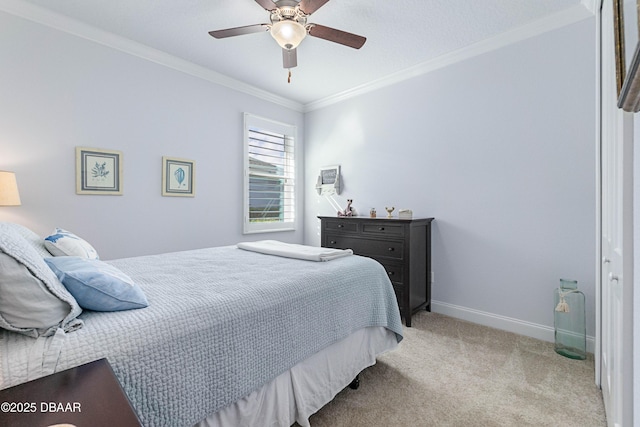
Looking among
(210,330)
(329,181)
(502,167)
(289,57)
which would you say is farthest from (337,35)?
(329,181)

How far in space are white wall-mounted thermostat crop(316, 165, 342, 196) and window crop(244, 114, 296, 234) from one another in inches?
17.9

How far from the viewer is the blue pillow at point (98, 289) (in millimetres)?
1028

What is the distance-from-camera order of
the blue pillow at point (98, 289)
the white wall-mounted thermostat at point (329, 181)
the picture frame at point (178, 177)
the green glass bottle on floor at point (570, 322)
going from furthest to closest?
the white wall-mounted thermostat at point (329, 181) < the picture frame at point (178, 177) < the green glass bottle on floor at point (570, 322) < the blue pillow at point (98, 289)

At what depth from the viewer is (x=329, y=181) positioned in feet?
13.9

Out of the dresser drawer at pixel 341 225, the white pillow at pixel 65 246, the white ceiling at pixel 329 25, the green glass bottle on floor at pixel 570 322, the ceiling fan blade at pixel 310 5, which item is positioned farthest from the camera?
the dresser drawer at pixel 341 225

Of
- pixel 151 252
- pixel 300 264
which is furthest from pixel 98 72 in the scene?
pixel 300 264

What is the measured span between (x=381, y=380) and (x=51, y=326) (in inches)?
69.9

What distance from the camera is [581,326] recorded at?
224 cm

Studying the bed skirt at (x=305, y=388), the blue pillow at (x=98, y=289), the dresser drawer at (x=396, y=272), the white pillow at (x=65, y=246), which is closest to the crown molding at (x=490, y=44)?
the dresser drawer at (x=396, y=272)

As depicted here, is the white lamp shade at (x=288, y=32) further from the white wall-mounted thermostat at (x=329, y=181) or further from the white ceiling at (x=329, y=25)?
the white wall-mounted thermostat at (x=329, y=181)

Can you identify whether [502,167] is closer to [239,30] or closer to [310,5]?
[310,5]

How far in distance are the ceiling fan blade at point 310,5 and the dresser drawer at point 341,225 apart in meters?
2.06

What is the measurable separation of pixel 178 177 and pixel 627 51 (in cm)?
345

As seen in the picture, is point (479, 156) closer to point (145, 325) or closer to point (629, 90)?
point (629, 90)
